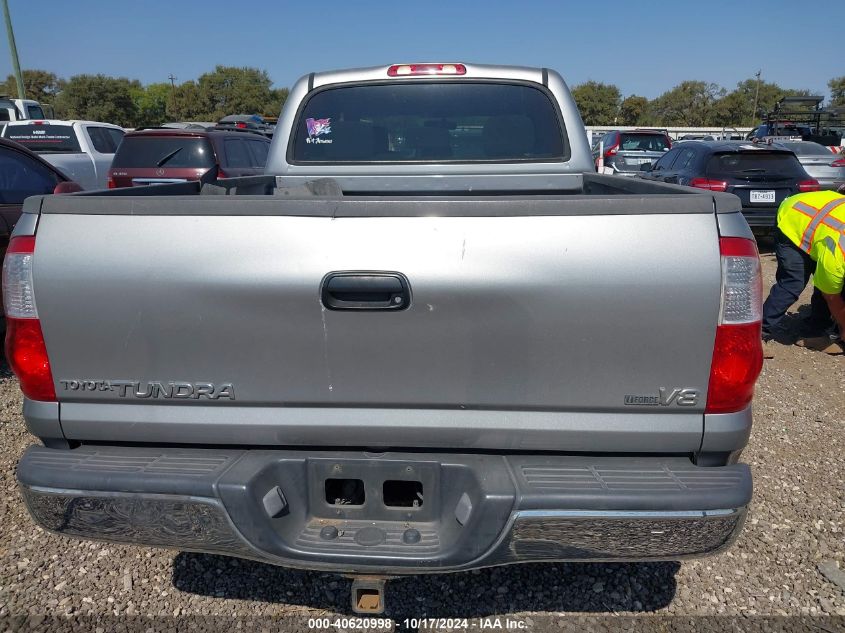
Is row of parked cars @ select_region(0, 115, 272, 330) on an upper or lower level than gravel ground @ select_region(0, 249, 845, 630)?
upper

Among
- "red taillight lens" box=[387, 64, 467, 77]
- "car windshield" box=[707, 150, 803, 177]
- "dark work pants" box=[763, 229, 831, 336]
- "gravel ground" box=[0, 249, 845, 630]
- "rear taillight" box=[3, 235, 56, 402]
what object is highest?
→ "red taillight lens" box=[387, 64, 467, 77]

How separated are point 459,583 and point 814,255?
432cm

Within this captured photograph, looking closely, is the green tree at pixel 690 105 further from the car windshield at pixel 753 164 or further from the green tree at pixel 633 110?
the car windshield at pixel 753 164

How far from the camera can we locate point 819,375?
208 inches

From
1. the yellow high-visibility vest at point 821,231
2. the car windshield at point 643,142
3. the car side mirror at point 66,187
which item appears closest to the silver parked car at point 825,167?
the car windshield at point 643,142

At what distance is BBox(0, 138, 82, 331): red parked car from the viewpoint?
18.8 ft

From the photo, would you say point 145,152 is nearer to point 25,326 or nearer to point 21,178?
point 21,178

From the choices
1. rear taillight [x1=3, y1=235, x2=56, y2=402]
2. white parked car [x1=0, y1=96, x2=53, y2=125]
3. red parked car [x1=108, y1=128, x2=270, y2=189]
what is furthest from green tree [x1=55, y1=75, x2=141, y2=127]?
rear taillight [x1=3, y1=235, x2=56, y2=402]

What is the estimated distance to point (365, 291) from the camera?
188 cm

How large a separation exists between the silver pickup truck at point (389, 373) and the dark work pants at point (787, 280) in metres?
4.38

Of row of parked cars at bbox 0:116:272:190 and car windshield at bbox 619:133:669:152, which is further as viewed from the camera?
car windshield at bbox 619:133:669:152

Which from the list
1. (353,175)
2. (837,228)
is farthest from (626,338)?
(837,228)

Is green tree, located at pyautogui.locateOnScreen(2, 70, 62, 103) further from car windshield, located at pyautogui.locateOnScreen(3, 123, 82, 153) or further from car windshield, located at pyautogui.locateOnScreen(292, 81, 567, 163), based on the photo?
car windshield, located at pyautogui.locateOnScreen(292, 81, 567, 163)

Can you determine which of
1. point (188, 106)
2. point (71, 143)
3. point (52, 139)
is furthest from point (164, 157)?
point (188, 106)
